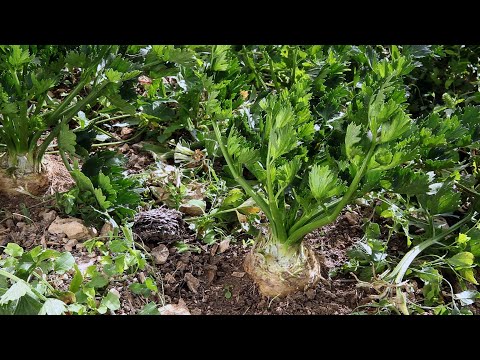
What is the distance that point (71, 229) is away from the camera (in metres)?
1.47

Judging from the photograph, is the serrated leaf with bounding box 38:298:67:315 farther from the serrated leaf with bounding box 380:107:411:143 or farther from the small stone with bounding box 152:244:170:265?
the serrated leaf with bounding box 380:107:411:143

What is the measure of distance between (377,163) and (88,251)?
2.03 feet

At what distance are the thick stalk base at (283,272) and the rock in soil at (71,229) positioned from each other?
0.38 m

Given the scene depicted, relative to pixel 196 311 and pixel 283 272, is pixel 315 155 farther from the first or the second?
pixel 196 311

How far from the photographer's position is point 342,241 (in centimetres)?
153

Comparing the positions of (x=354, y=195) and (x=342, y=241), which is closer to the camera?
(x=354, y=195)

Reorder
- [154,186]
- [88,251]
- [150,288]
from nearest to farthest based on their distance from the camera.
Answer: [150,288]
[88,251]
[154,186]

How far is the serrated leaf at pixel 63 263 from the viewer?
50.9 inches

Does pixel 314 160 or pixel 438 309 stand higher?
pixel 314 160

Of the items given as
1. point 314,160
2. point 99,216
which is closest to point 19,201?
point 99,216

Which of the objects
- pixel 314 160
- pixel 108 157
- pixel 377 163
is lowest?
pixel 108 157

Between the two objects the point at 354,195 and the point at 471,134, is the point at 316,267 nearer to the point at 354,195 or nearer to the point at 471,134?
the point at 354,195

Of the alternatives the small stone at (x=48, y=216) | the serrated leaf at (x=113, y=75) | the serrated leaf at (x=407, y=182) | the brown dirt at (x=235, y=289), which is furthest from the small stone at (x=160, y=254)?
the serrated leaf at (x=407, y=182)

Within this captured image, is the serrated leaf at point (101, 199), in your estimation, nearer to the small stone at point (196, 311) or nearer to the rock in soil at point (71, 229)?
the rock in soil at point (71, 229)
